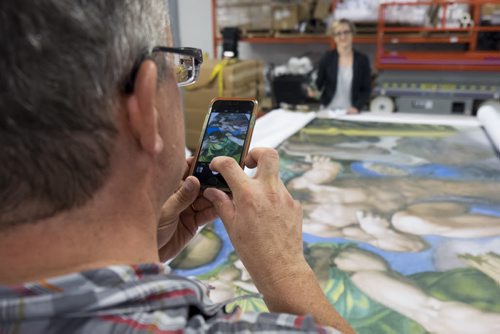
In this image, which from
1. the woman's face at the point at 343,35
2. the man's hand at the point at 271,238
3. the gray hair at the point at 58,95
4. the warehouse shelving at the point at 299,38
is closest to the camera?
the gray hair at the point at 58,95

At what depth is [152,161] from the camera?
487 mm

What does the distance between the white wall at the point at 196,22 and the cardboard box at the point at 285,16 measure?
1011mm

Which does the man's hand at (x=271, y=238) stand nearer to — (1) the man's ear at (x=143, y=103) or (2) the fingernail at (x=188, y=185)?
(2) the fingernail at (x=188, y=185)

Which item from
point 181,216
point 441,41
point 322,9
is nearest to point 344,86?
point 441,41

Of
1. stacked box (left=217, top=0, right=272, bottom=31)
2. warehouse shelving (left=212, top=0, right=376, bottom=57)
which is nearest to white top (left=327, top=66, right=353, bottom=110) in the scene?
warehouse shelving (left=212, top=0, right=376, bottom=57)

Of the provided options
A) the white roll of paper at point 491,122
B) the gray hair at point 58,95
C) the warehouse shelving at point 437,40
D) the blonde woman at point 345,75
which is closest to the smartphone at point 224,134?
the gray hair at point 58,95

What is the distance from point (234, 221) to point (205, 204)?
17cm

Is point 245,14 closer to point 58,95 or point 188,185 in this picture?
point 188,185

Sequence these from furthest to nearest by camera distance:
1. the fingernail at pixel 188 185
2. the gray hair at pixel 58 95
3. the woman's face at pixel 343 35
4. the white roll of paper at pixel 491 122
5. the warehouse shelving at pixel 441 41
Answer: the warehouse shelving at pixel 441 41
the woman's face at pixel 343 35
the white roll of paper at pixel 491 122
the fingernail at pixel 188 185
the gray hair at pixel 58 95

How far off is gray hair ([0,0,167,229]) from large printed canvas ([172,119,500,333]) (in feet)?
0.98

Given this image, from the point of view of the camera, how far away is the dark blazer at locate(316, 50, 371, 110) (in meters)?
3.02

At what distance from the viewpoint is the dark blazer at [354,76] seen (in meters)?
3.02

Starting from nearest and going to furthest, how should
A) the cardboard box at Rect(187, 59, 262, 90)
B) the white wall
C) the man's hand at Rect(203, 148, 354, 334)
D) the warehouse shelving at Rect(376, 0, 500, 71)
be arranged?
1. the man's hand at Rect(203, 148, 354, 334)
2. the cardboard box at Rect(187, 59, 262, 90)
3. the warehouse shelving at Rect(376, 0, 500, 71)
4. the white wall

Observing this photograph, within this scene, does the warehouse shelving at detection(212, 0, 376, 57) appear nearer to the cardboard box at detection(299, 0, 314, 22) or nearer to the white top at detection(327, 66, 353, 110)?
the cardboard box at detection(299, 0, 314, 22)
